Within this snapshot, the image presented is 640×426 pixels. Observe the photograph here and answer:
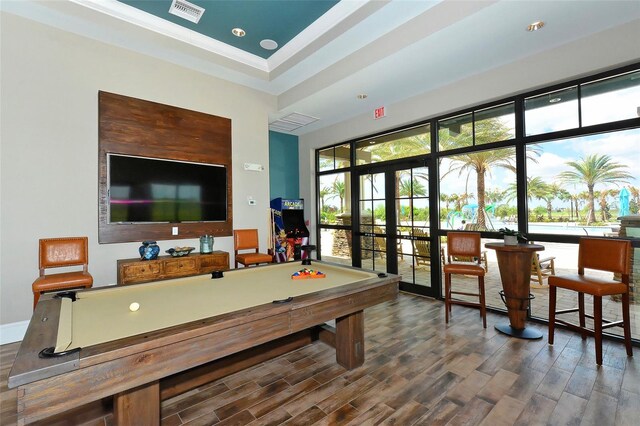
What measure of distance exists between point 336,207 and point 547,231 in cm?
354

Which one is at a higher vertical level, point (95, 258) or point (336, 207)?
point (336, 207)

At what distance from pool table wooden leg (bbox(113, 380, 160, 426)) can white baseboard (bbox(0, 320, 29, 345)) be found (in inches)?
109

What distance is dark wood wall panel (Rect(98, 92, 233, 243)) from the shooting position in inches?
143

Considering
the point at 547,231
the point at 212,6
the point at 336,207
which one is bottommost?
the point at 547,231

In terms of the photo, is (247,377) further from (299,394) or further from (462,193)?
(462,193)

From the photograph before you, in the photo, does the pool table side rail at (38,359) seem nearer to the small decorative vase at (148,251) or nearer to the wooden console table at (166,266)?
the wooden console table at (166,266)

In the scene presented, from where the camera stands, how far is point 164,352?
50.7 inches

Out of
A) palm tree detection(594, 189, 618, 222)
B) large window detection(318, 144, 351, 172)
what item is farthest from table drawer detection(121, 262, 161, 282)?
palm tree detection(594, 189, 618, 222)

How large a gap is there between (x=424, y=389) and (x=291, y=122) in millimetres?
4895

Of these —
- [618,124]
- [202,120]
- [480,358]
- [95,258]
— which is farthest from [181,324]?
[618,124]

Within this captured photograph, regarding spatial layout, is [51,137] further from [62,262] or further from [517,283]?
[517,283]

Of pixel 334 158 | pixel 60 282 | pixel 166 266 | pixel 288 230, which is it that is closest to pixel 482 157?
pixel 334 158

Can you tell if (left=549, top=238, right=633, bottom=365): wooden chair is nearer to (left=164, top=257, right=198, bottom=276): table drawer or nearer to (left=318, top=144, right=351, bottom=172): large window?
(left=318, top=144, right=351, bottom=172): large window

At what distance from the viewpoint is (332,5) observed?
10.7ft
